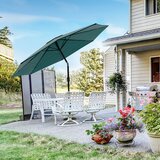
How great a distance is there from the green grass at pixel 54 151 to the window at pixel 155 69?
6377 millimetres

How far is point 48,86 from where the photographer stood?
9594mm

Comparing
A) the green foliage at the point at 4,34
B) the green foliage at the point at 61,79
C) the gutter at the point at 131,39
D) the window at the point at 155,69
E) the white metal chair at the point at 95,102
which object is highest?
the green foliage at the point at 4,34

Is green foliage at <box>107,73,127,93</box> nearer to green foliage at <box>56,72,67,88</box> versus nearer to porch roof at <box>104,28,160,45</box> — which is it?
porch roof at <box>104,28,160,45</box>

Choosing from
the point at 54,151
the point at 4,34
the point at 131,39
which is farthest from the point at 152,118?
the point at 4,34

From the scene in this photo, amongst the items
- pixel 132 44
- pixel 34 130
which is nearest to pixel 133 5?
pixel 132 44

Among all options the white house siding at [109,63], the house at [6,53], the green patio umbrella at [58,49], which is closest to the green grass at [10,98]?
the house at [6,53]

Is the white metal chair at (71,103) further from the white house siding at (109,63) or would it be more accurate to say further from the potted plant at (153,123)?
the white house siding at (109,63)

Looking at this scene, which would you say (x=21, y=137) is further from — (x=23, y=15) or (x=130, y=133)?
(x=23, y=15)

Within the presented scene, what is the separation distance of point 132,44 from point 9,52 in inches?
519

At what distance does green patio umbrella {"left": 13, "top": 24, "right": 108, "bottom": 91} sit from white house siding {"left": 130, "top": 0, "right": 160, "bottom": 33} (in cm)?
329

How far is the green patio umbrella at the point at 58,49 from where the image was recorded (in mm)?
7602

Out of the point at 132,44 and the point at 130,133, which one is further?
the point at 132,44

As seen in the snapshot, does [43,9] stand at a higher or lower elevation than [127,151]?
higher

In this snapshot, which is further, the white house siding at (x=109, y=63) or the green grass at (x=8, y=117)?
the white house siding at (x=109, y=63)
